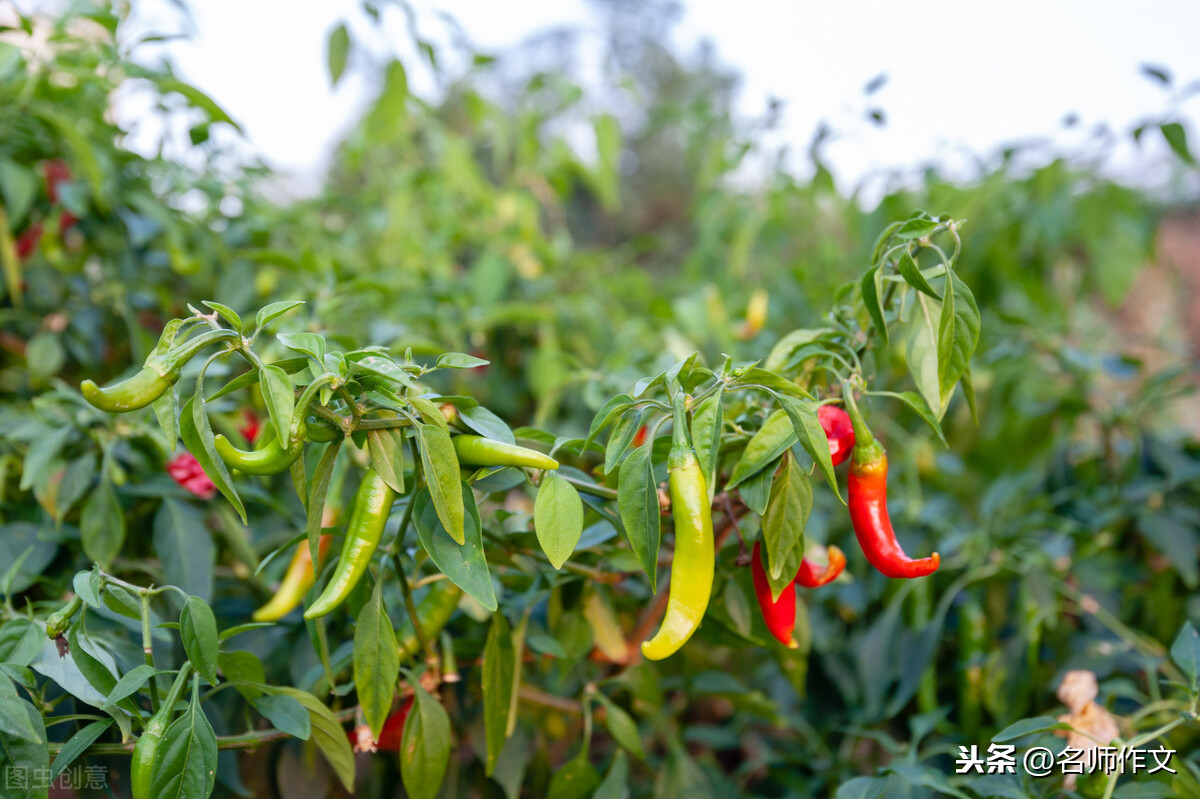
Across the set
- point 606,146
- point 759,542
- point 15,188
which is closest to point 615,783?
point 759,542

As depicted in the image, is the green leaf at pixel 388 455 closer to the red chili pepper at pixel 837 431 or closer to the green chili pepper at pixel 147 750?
the green chili pepper at pixel 147 750

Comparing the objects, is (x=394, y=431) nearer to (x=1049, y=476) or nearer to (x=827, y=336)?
(x=827, y=336)

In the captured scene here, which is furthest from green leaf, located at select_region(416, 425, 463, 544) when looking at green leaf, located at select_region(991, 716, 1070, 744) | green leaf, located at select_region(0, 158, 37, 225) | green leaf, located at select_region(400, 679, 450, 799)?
green leaf, located at select_region(0, 158, 37, 225)

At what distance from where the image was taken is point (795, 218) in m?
1.88

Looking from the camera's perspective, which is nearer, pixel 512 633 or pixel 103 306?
pixel 512 633

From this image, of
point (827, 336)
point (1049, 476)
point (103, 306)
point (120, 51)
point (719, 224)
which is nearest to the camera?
point (827, 336)

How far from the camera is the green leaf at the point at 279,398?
1.46 feet

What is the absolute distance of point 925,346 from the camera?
A: 59 centimetres

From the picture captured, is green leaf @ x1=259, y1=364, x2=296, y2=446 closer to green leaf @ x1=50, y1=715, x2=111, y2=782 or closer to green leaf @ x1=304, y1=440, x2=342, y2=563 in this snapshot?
green leaf @ x1=304, y1=440, x2=342, y2=563

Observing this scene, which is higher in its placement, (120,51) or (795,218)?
(120,51)

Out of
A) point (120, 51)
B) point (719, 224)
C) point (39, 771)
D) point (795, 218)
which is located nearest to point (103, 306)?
point (120, 51)

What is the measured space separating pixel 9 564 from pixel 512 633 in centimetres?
46

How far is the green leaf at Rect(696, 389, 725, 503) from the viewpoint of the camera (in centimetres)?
51

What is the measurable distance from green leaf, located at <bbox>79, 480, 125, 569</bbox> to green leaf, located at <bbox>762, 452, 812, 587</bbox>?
597 millimetres
